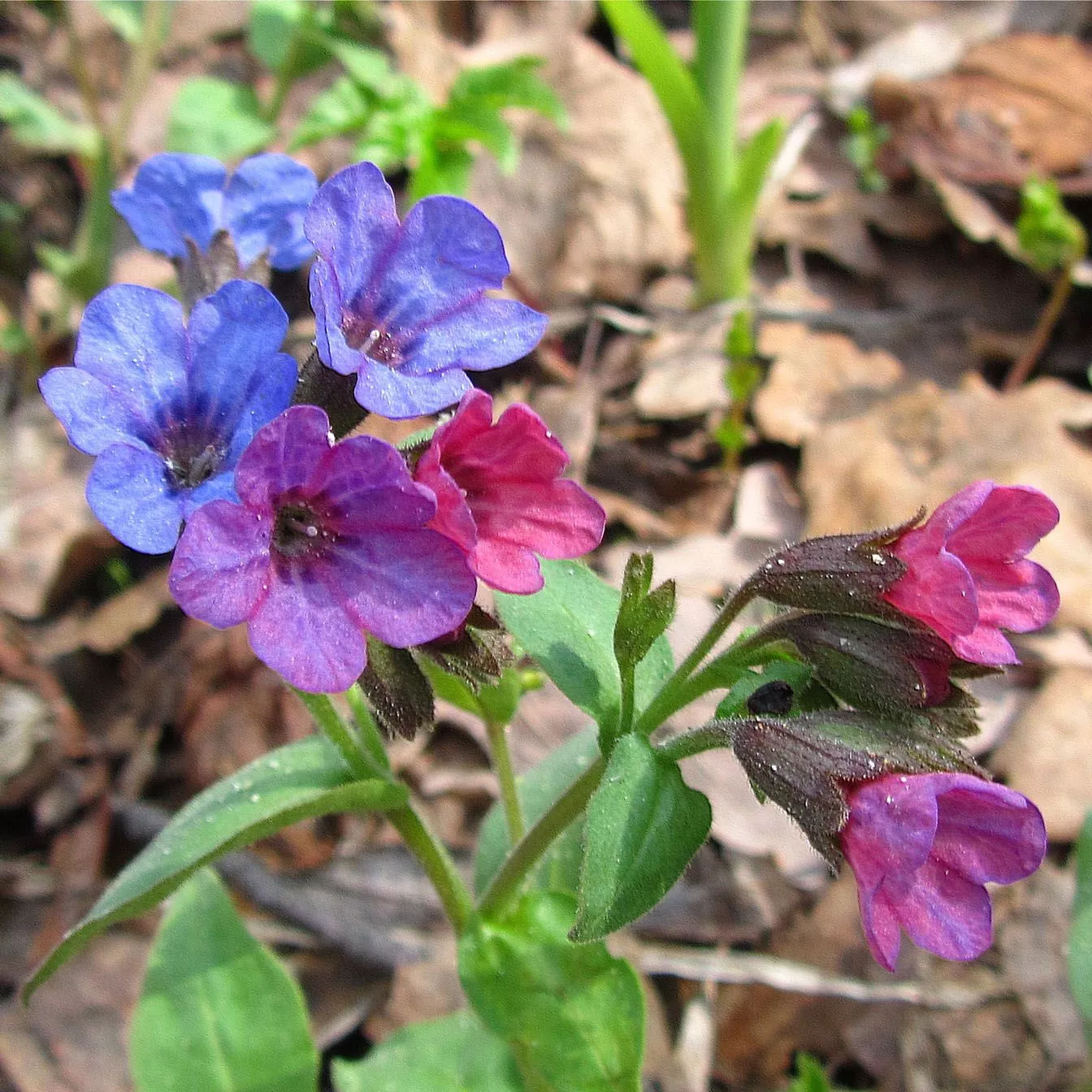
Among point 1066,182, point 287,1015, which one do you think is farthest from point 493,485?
point 1066,182

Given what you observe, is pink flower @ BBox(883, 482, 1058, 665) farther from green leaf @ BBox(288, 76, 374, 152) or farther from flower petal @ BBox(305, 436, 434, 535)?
green leaf @ BBox(288, 76, 374, 152)

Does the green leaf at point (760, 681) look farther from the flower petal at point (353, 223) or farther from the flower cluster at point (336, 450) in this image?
the flower petal at point (353, 223)

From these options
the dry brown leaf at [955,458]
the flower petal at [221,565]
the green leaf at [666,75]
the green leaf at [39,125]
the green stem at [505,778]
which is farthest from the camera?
the green leaf at [39,125]

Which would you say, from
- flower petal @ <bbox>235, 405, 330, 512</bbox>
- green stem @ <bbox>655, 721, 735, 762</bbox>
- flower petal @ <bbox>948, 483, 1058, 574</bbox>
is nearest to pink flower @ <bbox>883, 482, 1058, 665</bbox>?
flower petal @ <bbox>948, 483, 1058, 574</bbox>

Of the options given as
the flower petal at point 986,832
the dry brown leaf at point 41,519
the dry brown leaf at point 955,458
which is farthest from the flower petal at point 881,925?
the dry brown leaf at point 41,519

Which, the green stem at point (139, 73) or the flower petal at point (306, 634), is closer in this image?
the flower petal at point (306, 634)

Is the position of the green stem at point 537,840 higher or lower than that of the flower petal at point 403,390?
lower
